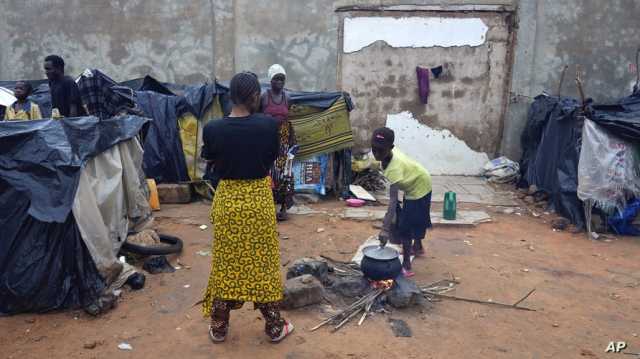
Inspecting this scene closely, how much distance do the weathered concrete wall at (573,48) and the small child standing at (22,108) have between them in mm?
8052

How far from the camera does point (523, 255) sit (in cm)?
596

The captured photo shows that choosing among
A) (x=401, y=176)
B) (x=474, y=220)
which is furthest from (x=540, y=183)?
(x=401, y=176)

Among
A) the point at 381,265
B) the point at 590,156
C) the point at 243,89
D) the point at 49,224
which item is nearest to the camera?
the point at 243,89

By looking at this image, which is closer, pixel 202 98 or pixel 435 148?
pixel 202 98

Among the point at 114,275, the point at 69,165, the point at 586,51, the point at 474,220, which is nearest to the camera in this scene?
the point at 69,165

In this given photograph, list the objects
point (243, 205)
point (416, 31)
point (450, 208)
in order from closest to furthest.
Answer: point (243, 205) < point (450, 208) < point (416, 31)

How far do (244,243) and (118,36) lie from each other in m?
8.14

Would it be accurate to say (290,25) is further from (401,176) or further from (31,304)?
(31,304)

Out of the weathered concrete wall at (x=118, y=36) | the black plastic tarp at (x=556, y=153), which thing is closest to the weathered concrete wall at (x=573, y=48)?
the black plastic tarp at (x=556, y=153)

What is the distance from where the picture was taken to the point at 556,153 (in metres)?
7.87

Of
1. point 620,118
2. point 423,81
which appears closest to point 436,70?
point 423,81

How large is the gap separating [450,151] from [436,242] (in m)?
4.50

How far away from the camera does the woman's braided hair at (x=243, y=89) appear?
3.40 metres

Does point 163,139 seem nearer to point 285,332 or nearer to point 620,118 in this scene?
point 285,332
